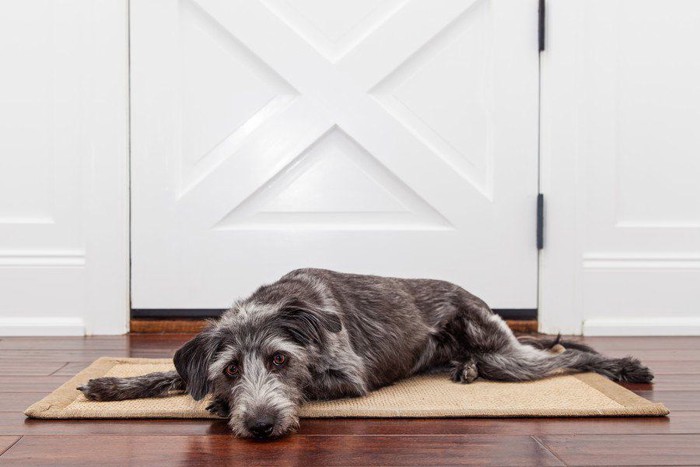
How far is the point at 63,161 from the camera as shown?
406 cm

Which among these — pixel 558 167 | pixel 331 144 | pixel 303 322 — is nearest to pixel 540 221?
pixel 558 167

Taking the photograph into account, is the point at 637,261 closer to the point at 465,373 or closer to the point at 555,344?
the point at 555,344

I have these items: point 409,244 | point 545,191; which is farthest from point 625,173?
point 409,244

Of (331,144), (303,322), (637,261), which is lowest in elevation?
(303,322)

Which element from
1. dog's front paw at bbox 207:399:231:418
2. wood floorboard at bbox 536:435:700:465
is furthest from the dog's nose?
wood floorboard at bbox 536:435:700:465

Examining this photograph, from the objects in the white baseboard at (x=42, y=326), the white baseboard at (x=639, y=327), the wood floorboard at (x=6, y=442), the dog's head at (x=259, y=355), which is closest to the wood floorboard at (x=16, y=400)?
the wood floorboard at (x=6, y=442)

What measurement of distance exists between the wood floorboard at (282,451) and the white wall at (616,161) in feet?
7.20

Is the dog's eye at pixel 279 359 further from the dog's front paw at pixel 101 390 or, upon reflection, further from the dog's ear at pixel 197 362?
the dog's front paw at pixel 101 390

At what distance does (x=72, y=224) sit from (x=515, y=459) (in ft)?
9.78

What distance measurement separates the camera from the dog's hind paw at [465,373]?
2914mm

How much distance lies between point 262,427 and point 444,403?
0.68 m

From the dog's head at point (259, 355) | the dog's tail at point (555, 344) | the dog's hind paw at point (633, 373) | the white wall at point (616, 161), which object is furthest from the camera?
the white wall at point (616, 161)

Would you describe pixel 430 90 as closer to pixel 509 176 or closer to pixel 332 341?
pixel 509 176

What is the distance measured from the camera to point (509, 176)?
4.16m
